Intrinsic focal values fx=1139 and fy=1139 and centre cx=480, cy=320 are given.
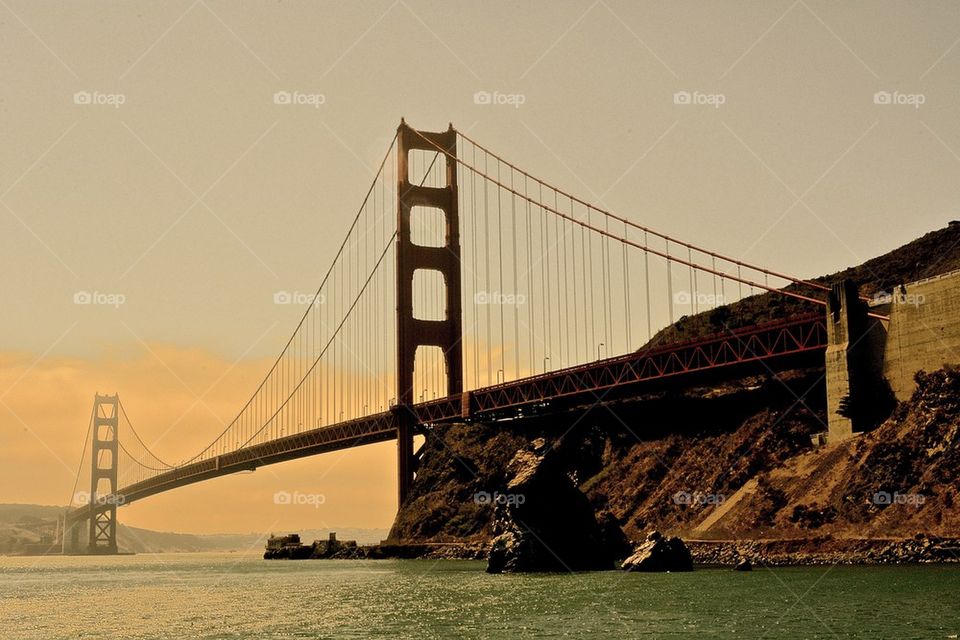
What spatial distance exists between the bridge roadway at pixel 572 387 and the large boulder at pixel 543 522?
1940 cm

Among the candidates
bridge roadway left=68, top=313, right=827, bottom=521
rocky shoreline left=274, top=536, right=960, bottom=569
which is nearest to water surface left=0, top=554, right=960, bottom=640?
rocky shoreline left=274, top=536, right=960, bottom=569

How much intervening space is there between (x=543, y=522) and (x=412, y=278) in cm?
5236

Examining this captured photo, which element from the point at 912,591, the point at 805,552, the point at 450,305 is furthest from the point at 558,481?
the point at 450,305

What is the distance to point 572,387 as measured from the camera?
87.1 metres

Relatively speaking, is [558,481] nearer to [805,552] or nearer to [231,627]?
[805,552]

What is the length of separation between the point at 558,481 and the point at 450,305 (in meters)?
49.9

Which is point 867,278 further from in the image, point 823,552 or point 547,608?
point 547,608

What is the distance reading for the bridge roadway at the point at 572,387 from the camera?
7119 cm

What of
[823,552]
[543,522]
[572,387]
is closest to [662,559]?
[543,522]

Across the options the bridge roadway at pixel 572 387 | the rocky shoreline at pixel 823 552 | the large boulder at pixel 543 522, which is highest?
the bridge roadway at pixel 572 387

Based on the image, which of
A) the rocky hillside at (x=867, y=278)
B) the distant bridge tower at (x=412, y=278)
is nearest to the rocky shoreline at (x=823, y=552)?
the rocky hillside at (x=867, y=278)

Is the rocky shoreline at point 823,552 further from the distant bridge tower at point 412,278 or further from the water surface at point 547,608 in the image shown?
the distant bridge tower at point 412,278

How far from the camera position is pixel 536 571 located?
54750 millimetres

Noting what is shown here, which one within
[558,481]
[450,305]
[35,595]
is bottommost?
[35,595]
